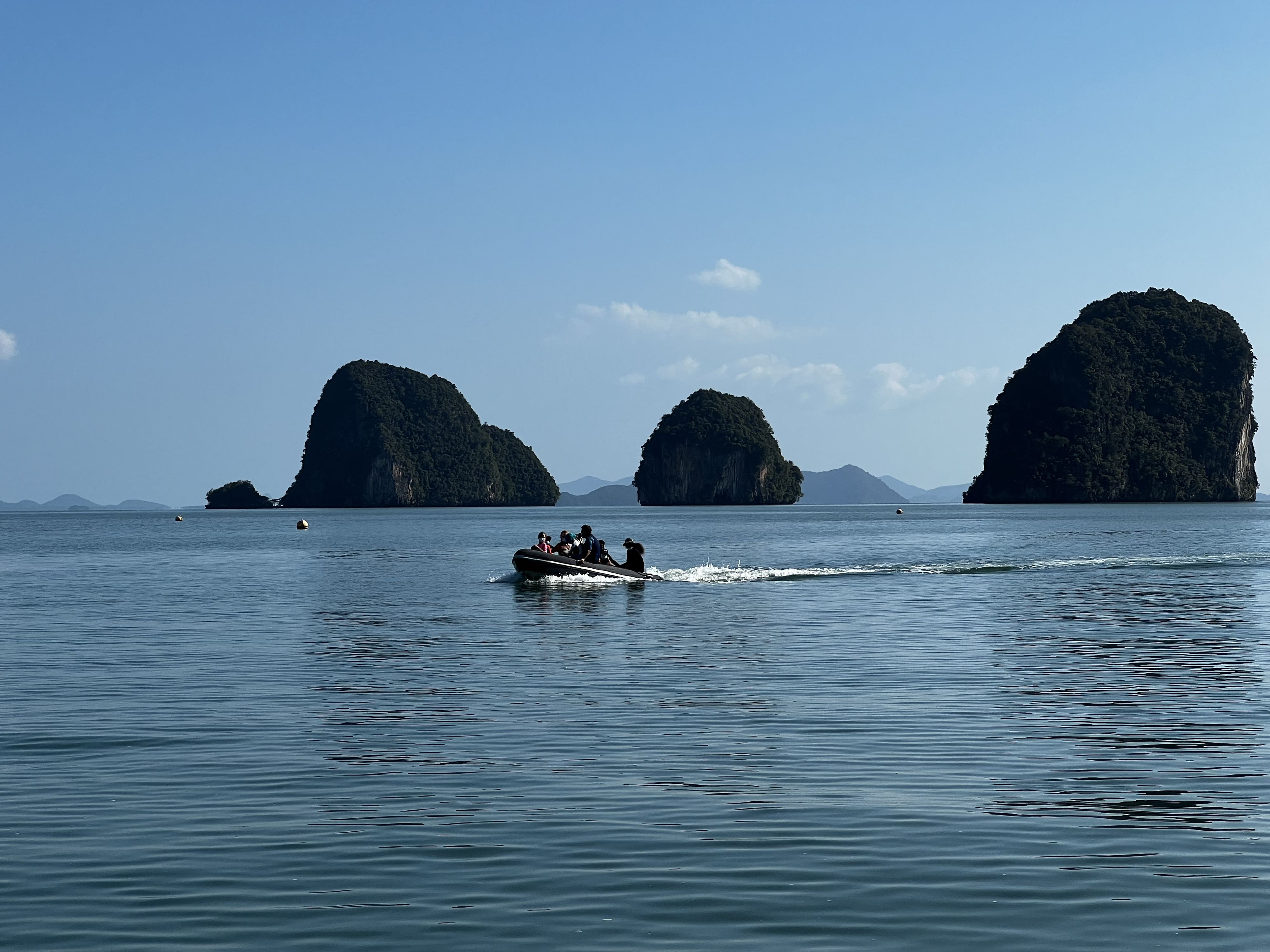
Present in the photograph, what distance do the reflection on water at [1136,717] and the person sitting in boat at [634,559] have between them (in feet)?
46.4

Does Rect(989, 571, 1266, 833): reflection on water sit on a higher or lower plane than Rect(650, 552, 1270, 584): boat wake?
lower

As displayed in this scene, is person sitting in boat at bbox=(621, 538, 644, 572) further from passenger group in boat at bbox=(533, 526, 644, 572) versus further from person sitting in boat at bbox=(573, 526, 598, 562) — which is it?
person sitting in boat at bbox=(573, 526, 598, 562)

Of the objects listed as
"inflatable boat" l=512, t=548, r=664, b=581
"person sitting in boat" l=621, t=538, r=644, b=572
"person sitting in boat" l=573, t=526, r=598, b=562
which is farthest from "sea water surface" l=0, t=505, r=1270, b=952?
"person sitting in boat" l=621, t=538, r=644, b=572

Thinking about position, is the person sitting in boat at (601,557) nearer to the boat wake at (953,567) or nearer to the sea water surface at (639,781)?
the boat wake at (953,567)

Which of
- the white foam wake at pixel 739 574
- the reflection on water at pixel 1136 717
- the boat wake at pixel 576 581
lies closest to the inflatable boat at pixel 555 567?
the boat wake at pixel 576 581

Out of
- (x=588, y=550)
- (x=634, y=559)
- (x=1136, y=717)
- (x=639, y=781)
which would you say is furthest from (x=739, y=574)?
(x=639, y=781)

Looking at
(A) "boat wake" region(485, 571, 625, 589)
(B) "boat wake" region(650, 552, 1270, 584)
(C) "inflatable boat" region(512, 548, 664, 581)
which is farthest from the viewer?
(B) "boat wake" region(650, 552, 1270, 584)

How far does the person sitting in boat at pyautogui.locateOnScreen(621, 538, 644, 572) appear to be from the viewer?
40.8m

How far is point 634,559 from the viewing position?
1618 inches

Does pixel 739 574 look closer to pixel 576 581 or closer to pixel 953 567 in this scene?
pixel 576 581

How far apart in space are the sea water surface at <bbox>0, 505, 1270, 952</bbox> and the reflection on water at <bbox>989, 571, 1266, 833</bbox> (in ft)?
0.21

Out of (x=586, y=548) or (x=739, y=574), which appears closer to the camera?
(x=586, y=548)

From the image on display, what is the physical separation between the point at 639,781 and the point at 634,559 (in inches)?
1176

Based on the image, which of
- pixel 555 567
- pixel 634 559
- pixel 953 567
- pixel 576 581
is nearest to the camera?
pixel 555 567
